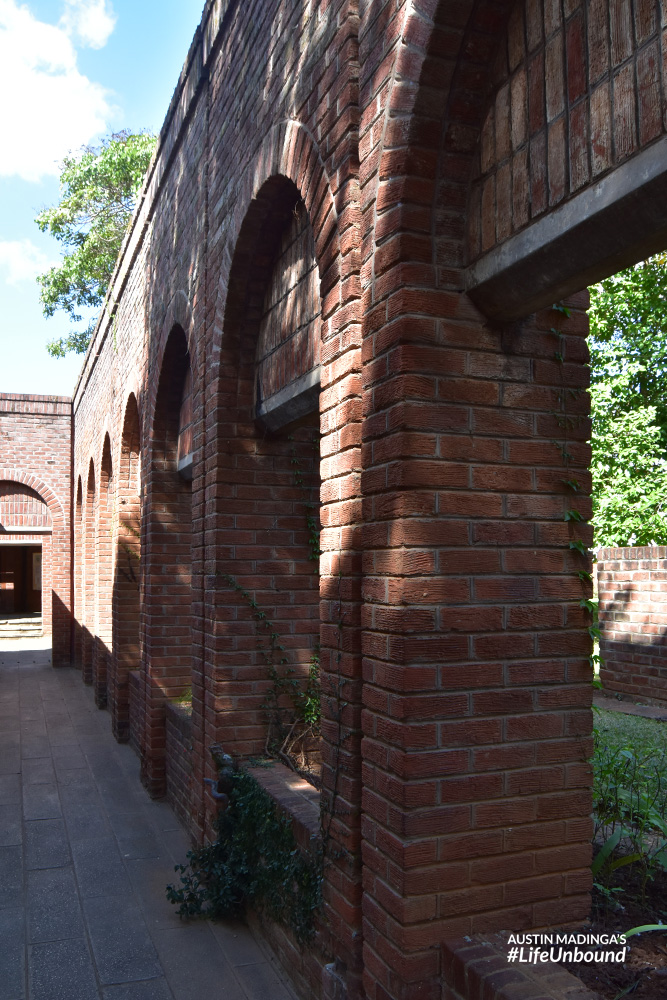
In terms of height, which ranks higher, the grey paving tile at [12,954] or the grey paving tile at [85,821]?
the grey paving tile at [12,954]

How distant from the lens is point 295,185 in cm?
386

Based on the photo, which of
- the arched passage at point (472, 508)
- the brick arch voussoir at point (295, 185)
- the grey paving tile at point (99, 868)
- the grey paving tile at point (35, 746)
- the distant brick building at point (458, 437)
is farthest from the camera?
the grey paving tile at point (35, 746)

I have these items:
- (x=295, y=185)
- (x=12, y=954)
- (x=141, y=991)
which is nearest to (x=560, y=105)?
(x=295, y=185)

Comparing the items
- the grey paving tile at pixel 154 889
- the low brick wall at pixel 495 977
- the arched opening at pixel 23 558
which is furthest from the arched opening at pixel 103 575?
the low brick wall at pixel 495 977

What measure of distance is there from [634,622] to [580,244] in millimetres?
6377

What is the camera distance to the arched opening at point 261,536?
4.69m

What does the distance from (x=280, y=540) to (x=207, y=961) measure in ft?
7.11

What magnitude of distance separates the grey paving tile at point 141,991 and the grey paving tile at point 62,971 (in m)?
0.06

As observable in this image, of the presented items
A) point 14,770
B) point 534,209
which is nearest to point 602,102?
point 534,209

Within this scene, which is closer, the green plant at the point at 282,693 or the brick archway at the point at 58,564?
the green plant at the point at 282,693

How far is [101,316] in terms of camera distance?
1173 cm

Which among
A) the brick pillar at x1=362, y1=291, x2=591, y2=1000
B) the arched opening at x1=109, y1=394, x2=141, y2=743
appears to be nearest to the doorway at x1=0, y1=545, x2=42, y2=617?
the arched opening at x1=109, y1=394, x2=141, y2=743

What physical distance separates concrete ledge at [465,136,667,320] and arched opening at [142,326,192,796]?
455 centimetres

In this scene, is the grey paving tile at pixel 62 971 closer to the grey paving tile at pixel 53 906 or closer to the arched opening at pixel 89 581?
the grey paving tile at pixel 53 906
